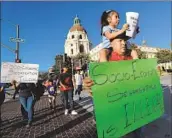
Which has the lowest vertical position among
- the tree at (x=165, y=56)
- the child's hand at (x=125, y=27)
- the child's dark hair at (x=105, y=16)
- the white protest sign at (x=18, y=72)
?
the white protest sign at (x=18, y=72)

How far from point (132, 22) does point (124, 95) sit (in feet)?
2.25

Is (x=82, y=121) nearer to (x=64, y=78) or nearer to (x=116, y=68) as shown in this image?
(x=64, y=78)

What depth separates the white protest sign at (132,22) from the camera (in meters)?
2.50

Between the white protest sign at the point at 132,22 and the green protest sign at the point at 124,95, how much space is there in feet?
0.90

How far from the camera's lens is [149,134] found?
16.3ft

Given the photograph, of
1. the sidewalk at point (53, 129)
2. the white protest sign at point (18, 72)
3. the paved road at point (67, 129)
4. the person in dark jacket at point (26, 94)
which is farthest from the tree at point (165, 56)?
the white protest sign at point (18, 72)

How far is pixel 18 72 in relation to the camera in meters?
4.79

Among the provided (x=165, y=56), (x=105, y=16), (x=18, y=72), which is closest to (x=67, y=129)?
(x=18, y=72)

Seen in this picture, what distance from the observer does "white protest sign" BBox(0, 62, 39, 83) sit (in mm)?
4578

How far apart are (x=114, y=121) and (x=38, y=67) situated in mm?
3225

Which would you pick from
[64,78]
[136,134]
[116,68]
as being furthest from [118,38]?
[64,78]

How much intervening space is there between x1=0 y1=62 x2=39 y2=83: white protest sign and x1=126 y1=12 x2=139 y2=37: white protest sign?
2660mm

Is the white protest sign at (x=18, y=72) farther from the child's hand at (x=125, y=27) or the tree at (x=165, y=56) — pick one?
the tree at (x=165, y=56)

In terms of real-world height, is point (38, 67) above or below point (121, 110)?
above
